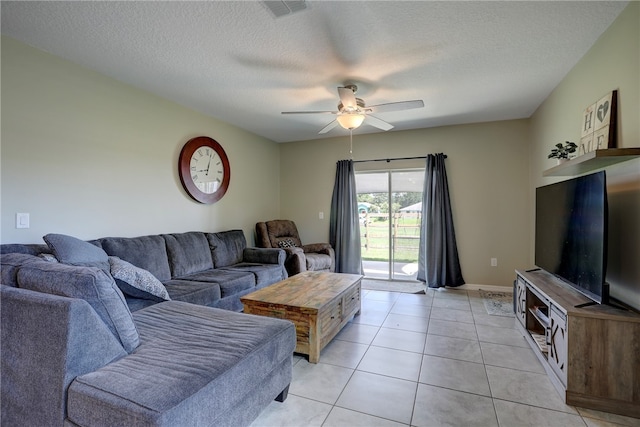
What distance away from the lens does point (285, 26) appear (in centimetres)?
210

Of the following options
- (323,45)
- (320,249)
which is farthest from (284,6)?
(320,249)

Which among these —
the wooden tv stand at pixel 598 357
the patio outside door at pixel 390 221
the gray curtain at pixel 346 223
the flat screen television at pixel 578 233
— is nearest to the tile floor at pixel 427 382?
the wooden tv stand at pixel 598 357

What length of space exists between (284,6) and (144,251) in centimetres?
248

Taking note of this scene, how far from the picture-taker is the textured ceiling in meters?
1.95

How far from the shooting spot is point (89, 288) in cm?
133

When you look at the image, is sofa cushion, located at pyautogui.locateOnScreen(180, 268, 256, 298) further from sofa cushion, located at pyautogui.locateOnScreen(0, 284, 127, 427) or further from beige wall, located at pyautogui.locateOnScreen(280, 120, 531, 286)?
beige wall, located at pyautogui.locateOnScreen(280, 120, 531, 286)

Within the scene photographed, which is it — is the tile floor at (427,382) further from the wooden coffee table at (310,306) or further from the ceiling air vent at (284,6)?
the ceiling air vent at (284,6)

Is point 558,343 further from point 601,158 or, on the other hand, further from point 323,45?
point 323,45

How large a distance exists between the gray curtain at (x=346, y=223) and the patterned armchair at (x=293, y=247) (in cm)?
24

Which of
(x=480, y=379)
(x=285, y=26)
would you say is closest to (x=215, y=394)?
(x=480, y=379)

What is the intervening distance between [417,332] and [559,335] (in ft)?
4.01

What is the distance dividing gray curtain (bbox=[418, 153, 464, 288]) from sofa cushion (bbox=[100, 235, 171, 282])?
357 centimetres

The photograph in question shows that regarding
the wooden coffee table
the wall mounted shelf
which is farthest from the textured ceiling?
the wooden coffee table

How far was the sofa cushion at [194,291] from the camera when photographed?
2635 millimetres
